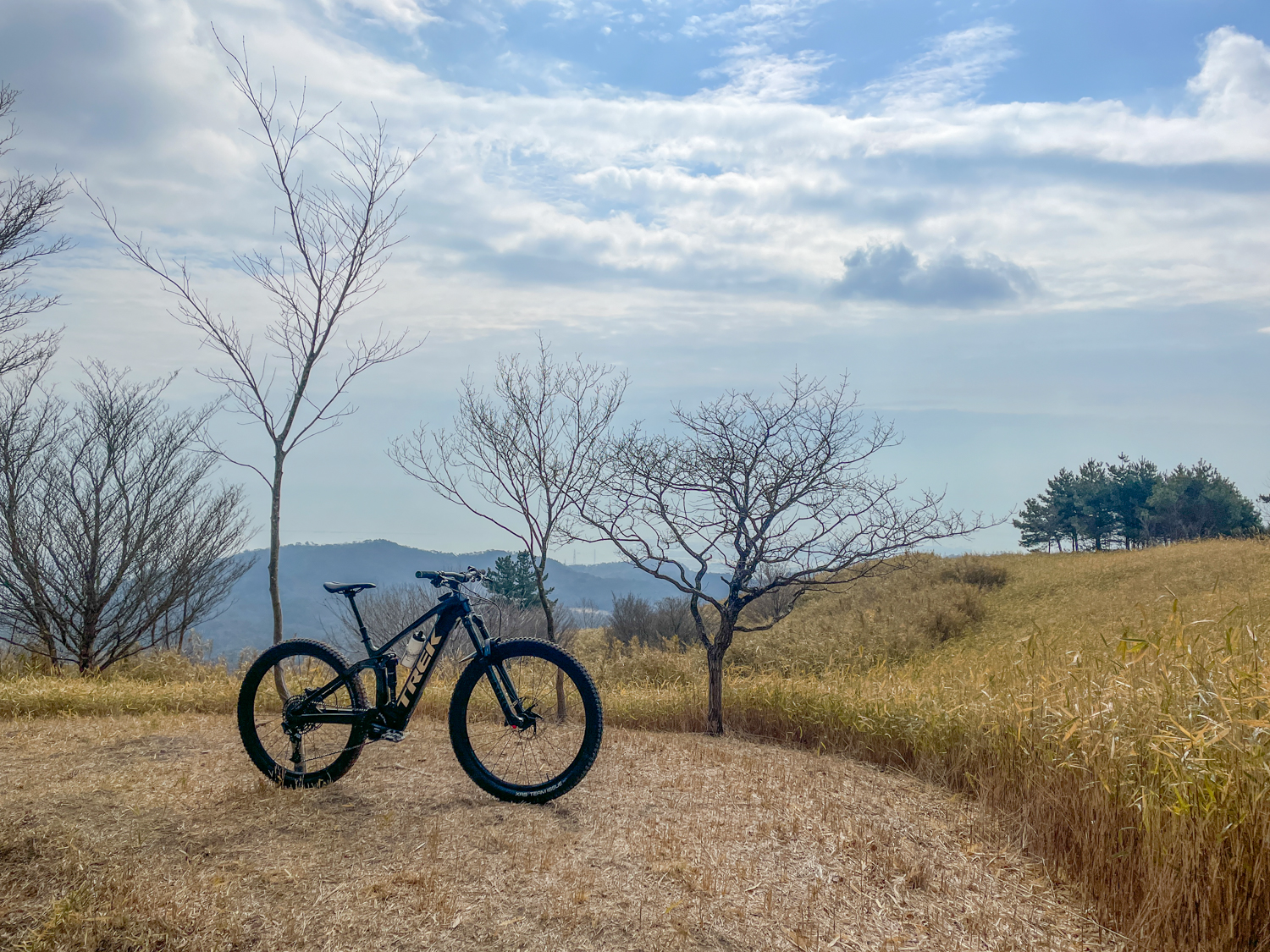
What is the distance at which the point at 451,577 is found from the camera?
195 inches

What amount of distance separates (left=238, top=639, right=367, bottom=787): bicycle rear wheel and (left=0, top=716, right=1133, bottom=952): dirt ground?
0.54ft

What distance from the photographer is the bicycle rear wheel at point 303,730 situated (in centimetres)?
512

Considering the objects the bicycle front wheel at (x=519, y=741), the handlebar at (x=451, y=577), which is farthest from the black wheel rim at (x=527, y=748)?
the handlebar at (x=451, y=577)

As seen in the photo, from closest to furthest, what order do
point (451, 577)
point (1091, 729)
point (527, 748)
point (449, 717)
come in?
1. point (1091, 729)
2. point (451, 577)
3. point (449, 717)
4. point (527, 748)

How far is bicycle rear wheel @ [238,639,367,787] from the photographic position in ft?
16.8

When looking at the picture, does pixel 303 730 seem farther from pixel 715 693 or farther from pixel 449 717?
pixel 715 693

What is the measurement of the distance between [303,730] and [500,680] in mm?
1621

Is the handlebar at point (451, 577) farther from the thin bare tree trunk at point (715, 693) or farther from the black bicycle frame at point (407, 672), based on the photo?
the thin bare tree trunk at point (715, 693)

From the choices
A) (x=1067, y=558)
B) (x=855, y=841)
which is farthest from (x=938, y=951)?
(x=1067, y=558)

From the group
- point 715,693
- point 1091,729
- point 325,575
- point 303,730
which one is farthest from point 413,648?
point 325,575

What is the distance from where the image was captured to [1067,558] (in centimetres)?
2241

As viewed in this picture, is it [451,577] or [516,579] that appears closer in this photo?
[451,577]

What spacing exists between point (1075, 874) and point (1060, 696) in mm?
1452

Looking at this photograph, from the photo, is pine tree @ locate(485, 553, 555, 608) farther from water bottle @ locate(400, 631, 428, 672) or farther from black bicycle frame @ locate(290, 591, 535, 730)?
water bottle @ locate(400, 631, 428, 672)
